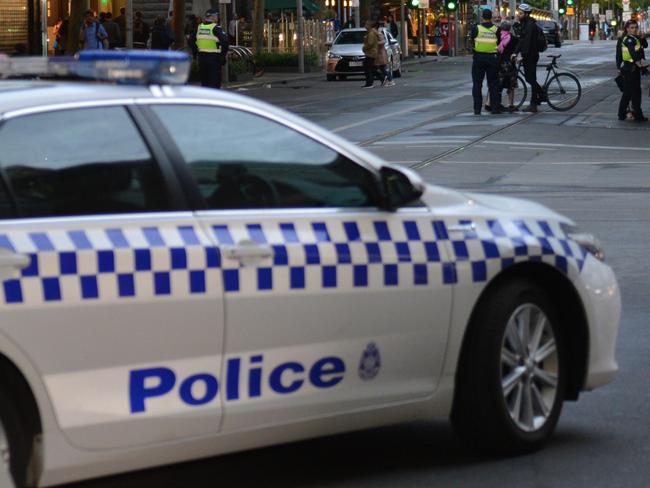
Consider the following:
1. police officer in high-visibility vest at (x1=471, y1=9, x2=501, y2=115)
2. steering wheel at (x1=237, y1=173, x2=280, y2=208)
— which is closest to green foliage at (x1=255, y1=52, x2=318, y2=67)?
police officer in high-visibility vest at (x1=471, y1=9, x2=501, y2=115)

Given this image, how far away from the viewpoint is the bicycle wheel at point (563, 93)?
29.7 meters

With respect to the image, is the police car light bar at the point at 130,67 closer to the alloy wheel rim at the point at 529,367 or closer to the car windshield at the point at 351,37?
the alloy wheel rim at the point at 529,367

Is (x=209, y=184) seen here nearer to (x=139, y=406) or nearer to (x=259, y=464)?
(x=139, y=406)

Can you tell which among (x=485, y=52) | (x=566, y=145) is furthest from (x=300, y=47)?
(x=566, y=145)

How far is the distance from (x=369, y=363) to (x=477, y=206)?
80 centimetres

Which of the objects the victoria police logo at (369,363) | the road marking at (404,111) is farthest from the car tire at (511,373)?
the road marking at (404,111)

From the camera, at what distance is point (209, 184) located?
5262 millimetres

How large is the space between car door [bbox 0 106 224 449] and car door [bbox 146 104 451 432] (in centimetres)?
12

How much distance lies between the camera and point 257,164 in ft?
17.9

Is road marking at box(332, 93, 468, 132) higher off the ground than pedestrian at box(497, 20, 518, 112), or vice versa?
pedestrian at box(497, 20, 518, 112)

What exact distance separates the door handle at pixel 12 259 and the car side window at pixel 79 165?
162 millimetres

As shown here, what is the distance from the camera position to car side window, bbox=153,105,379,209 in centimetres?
526

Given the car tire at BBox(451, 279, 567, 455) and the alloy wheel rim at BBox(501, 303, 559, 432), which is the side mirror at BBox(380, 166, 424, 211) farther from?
the alloy wheel rim at BBox(501, 303, 559, 432)

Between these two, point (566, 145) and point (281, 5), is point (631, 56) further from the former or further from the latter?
point (281, 5)
